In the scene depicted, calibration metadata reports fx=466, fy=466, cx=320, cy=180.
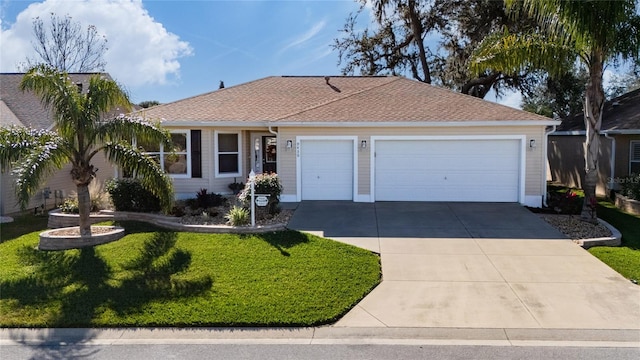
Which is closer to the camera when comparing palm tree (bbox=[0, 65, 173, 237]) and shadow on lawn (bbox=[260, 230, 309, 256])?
palm tree (bbox=[0, 65, 173, 237])

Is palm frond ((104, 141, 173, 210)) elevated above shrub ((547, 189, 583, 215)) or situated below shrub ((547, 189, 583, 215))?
above

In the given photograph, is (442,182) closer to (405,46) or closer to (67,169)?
(67,169)

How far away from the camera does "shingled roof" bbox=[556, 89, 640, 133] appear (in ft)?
57.3

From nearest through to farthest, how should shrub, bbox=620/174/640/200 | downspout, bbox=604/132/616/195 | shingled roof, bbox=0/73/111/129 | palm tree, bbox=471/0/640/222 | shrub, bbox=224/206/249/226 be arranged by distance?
1. palm tree, bbox=471/0/640/222
2. shrub, bbox=224/206/249/226
3. shrub, bbox=620/174/640/200
4. shingled roof, bbox=0/73/111/129
5. downspout, bbox=604/132/616/195

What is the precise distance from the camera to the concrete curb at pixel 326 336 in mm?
5848

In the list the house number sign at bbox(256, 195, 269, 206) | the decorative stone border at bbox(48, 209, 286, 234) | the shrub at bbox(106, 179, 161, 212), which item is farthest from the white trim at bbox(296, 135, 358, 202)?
the shrub at bbox(106, 179, 161, 212)

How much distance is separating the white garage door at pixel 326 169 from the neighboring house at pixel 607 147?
10.2m

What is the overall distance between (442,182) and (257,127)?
6340mm

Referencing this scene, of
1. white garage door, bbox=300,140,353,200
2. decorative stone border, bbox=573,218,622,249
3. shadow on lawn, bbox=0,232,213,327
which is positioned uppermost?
white garage door, bbox=300,140,353,200

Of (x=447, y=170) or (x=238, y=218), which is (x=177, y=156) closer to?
(x=238, y=218)

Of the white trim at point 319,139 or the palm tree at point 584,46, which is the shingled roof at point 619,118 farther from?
the white trim at point 319,139

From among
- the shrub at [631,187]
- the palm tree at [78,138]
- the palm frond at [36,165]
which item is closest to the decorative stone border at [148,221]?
the palm tree at [78,138]

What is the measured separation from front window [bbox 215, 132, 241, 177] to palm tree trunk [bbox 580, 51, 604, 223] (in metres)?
10.7

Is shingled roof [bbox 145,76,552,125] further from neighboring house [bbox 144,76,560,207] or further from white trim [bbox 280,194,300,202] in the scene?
white trim [bbox 280,194,300,202]
